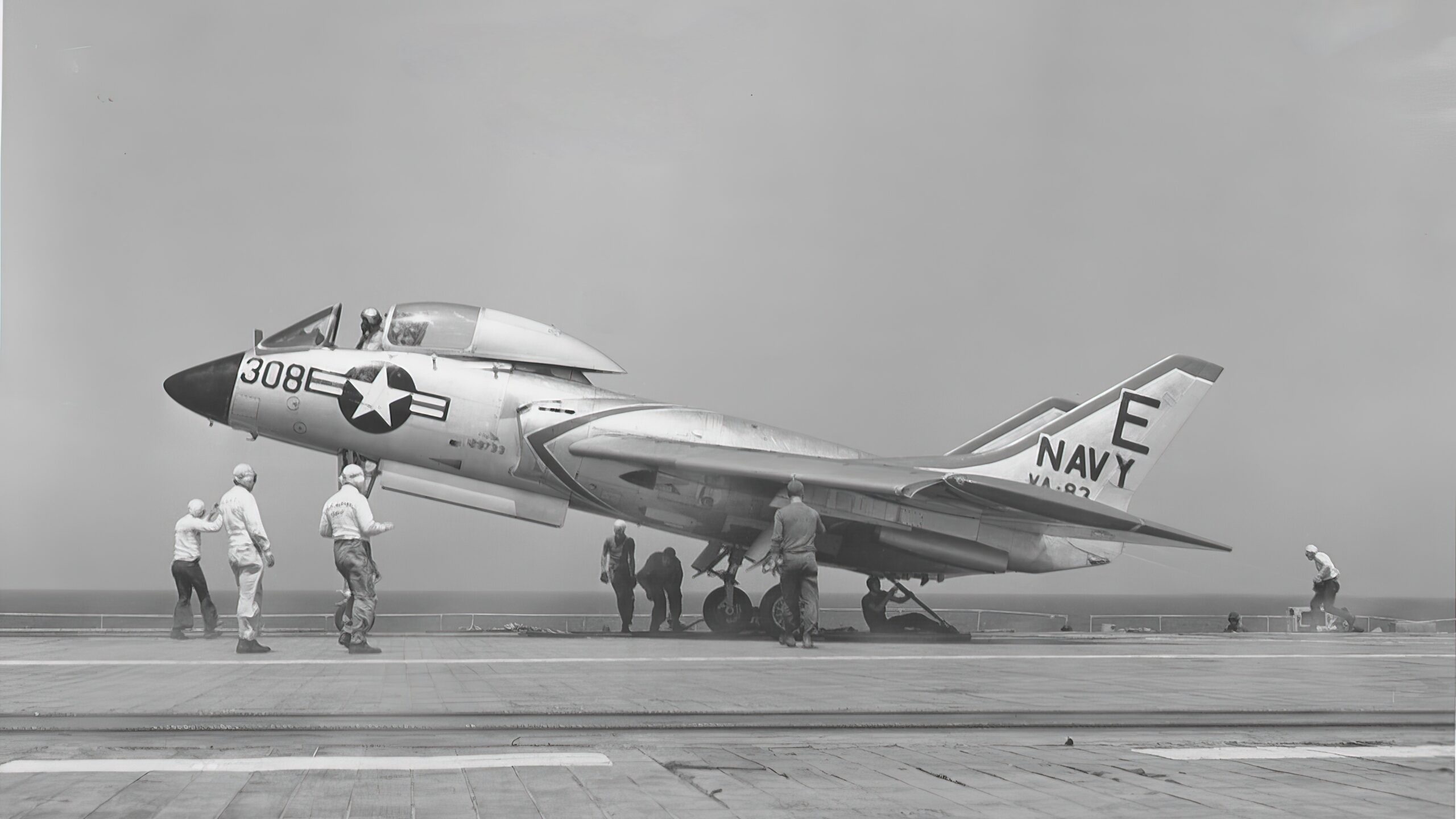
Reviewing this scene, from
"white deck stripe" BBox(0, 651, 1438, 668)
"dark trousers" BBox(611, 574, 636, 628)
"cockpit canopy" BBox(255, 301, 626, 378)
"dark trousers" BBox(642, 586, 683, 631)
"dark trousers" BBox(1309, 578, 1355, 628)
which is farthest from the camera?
"dark trousers" BBox(1309, 578, 1355, 628)

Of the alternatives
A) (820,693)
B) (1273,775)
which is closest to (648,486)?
(820,693)

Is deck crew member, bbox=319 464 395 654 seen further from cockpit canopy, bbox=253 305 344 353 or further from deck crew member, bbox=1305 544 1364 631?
deck crew member, bbox=1305 544 1364 631

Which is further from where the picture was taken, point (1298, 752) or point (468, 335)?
point (468, 335)

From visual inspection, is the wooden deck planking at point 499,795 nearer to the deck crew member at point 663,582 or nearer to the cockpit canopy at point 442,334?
the cockpit canopy at point 442,334

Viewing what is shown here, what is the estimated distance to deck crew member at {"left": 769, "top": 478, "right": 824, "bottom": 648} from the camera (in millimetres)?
13203

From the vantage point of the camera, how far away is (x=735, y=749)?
219 inches

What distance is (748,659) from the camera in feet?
36.7

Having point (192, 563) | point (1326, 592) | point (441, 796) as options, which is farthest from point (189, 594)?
point (1326, 592)

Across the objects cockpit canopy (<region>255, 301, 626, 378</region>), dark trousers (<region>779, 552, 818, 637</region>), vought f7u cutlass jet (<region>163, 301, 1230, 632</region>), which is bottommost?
dark trousers (<region>779, 552, 818, 637</region>)

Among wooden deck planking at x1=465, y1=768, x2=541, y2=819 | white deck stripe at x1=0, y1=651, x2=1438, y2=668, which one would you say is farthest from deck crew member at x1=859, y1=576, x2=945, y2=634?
wooden deck planking at x1=465, y1=768, x2=541, y2=819

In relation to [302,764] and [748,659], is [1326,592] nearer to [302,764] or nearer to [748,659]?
[748,659]

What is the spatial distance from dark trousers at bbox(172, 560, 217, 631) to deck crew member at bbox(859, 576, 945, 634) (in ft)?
28.1

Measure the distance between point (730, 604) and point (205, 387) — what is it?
7.34 m

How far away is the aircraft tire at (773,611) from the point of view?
14.8 meters
